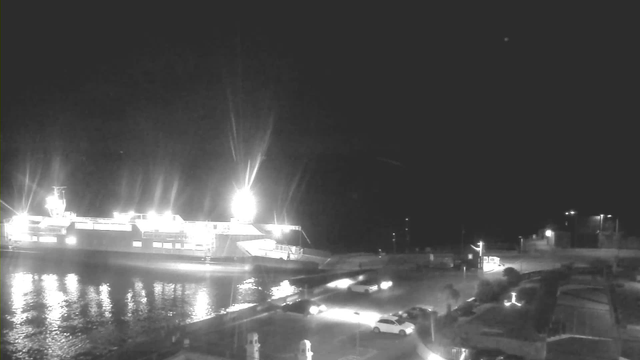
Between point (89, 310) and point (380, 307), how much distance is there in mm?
4262

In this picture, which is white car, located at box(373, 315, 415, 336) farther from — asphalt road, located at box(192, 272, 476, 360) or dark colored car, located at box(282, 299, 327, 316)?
dark colored car, located at box(282, 299, 327, 316)

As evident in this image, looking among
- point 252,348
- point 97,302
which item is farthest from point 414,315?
point 97,302

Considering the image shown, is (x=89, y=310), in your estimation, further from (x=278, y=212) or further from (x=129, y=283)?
(x=278, y=212)

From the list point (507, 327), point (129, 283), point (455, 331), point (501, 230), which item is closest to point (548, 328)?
point (507, 327)

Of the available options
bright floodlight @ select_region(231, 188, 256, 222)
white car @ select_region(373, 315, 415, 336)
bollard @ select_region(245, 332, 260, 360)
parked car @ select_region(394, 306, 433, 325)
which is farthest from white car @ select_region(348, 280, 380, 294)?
bright floodlight @ select_region(231, 188, 256, 222)

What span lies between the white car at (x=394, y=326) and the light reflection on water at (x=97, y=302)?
2.03m

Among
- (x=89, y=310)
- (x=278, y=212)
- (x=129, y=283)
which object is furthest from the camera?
(x=278, y=212)

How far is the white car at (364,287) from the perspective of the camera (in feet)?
21.9

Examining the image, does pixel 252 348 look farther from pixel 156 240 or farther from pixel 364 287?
pixel 156 240

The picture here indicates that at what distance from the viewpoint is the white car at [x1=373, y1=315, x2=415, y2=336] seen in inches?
176

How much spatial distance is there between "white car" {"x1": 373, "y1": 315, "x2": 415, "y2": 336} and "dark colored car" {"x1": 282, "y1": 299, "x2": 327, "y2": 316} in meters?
1.03

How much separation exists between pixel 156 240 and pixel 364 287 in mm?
6662

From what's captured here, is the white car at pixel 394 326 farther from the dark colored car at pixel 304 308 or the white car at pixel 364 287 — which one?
the white car at pixel 364 287

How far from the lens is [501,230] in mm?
17891
